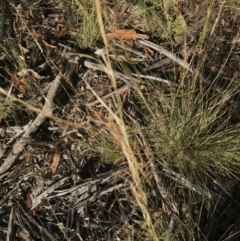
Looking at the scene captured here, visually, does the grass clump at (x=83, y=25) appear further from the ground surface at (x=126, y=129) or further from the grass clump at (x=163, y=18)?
the grass clump at (x=163, y=18)

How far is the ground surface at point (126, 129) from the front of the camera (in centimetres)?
181

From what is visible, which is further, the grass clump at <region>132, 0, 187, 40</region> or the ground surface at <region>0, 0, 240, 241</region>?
the grass clump at <region>132, 0, 187, 40</region>

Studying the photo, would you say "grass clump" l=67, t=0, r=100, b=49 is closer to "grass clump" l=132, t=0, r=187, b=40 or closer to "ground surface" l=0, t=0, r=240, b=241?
"ground surface" l=0, t=0, r=240, b=241

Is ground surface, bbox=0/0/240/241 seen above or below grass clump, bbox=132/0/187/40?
below

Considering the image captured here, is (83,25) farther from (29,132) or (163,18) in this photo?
(29,132)

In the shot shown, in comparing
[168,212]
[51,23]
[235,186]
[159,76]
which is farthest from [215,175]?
[51,23]

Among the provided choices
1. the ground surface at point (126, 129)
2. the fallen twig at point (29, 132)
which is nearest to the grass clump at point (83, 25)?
the ground surface at point (126, 129)

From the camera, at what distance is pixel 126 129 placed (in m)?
1.77

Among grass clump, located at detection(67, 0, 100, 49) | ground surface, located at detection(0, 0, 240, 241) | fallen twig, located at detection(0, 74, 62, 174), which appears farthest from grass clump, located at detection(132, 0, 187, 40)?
fallen twig, located at detection(0, 74, 62, 174)

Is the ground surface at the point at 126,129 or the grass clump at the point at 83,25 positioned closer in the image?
the ground surface at the point at 126,129

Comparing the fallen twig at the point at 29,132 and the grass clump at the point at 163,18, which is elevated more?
the grass clump at the point at 163,18

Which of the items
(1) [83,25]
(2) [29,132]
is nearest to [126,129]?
(2) [29,132]

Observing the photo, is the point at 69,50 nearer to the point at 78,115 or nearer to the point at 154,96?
the point at 78,115

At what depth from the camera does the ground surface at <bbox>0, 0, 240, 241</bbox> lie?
181 centimetres
